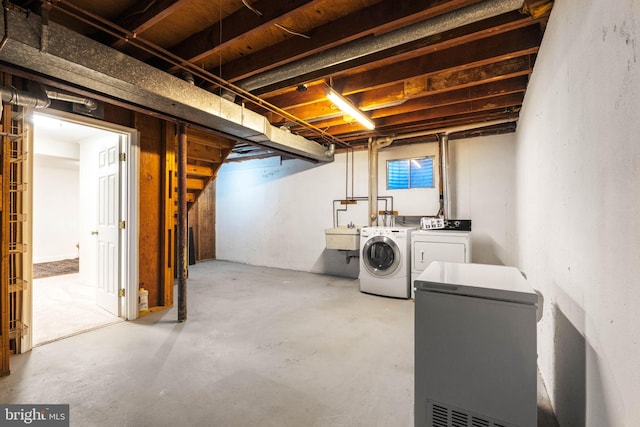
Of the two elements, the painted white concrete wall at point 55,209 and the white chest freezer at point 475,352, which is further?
the painted white concrete wall at point 55,209

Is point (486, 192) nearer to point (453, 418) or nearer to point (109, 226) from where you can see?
point (453, 418)

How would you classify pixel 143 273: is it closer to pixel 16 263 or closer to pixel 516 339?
pixel 16 263

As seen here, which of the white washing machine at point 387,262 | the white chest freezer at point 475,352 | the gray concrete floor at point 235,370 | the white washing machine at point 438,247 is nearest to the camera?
the white chest freezer at point 475,352

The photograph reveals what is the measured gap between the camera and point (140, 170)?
10.6 ft

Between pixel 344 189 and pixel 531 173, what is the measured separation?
320cm

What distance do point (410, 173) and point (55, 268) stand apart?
721 centimetres

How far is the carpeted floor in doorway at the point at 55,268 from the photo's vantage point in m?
5.29

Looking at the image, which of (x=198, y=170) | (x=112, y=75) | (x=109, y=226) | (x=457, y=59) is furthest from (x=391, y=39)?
(x=198, y=170)

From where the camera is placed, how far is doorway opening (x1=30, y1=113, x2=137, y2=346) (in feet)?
10.0

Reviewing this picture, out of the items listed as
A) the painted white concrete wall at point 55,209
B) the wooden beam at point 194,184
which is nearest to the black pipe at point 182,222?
the wooden beam at point 194,184

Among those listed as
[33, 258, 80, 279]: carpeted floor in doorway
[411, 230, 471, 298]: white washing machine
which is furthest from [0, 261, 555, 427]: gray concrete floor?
[33, 258, 80, 279]: carpeted floor in doorway

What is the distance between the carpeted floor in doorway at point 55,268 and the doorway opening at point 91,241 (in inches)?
0.5

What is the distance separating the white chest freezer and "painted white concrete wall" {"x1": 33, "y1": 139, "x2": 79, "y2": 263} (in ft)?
25.4

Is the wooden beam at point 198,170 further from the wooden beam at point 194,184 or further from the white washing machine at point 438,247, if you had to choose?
the white washing machine at point 438,247
